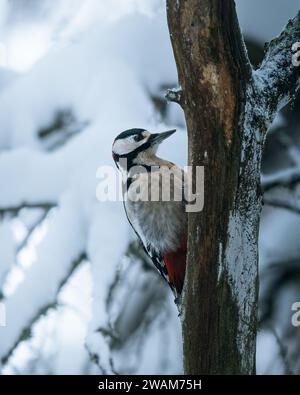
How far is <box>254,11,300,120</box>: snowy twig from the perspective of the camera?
2518 millimetres

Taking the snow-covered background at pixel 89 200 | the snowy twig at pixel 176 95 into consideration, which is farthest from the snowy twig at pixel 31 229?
the snowy twig at pixel 176 95

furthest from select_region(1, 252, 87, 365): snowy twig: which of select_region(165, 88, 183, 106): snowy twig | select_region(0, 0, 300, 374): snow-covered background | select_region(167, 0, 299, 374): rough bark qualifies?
select_region(165, 88, 183, 106): snowy twig

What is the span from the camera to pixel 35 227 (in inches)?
144

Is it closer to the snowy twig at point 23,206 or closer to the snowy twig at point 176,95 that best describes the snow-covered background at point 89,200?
the snowy twig at point 23,206

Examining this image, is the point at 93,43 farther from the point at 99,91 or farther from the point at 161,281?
the point at 161,281

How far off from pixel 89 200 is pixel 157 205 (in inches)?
11.1

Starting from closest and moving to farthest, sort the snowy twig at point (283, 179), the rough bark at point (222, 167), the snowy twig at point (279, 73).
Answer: the rough bark at point (222, 167) → the snowy twig at point (279, 73) → the snowy twig at point (283, 179)

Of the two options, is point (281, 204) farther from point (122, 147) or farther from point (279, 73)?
point (279, 73)

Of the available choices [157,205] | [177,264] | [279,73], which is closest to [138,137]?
[157,205]

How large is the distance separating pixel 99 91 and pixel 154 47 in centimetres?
50

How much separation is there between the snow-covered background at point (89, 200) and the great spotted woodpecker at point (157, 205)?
77 mm

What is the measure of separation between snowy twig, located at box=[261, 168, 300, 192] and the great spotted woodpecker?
1.93 feet

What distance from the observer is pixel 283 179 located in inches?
156

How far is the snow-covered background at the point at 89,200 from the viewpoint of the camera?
3.40 metres
